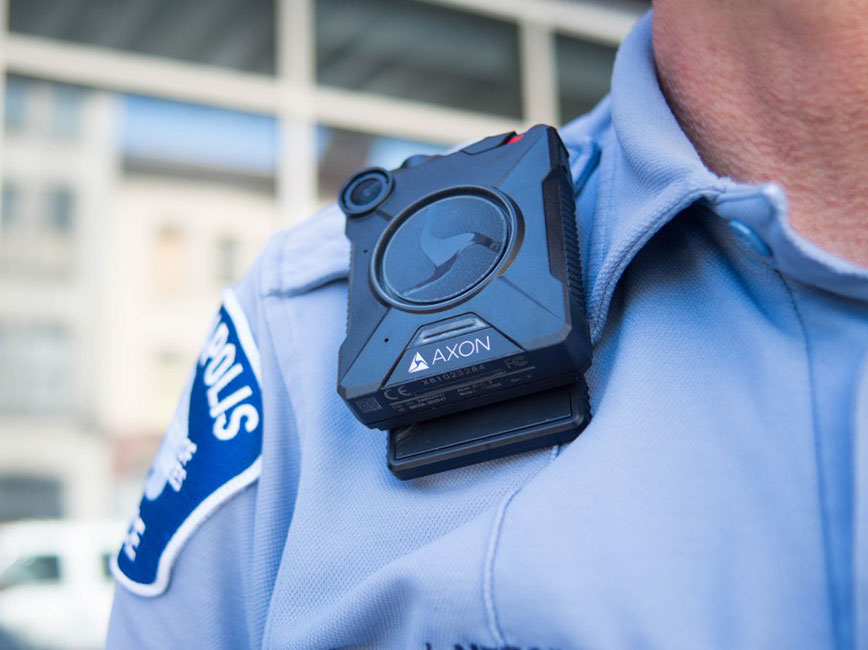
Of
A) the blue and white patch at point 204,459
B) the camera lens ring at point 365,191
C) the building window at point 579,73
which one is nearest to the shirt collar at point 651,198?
the camera lens ring at point 365,191

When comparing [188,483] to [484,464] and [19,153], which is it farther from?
[19,153]

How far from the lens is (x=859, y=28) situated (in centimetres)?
71

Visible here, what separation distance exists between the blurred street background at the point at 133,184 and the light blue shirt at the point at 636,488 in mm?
2897

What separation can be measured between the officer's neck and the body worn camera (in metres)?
0.16

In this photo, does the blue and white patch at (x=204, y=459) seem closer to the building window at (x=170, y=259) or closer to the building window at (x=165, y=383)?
the building window at (x=165, y=383)

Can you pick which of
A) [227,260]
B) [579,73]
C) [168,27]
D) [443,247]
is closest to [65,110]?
[168,27]

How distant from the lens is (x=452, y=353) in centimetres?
64

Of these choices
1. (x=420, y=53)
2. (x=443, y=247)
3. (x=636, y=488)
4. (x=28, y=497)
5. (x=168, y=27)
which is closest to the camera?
(x=636, y=488)

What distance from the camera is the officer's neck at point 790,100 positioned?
713 millimetres

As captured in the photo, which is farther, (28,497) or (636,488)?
(28,497)

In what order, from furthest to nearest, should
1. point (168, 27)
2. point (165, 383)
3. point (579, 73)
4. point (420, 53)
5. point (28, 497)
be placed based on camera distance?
point (579, 73) < point (420, 53) < point (168, 27) < point (165, 383) < point (28, 497)

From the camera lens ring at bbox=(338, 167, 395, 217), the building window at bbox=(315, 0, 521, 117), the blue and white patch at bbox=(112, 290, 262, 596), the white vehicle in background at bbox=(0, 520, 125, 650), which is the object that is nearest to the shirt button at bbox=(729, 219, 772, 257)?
the camera lens ring at bbox=(338, 167, 395, 217)

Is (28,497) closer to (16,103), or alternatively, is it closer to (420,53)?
(16,103)

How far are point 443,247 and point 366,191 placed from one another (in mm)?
118
